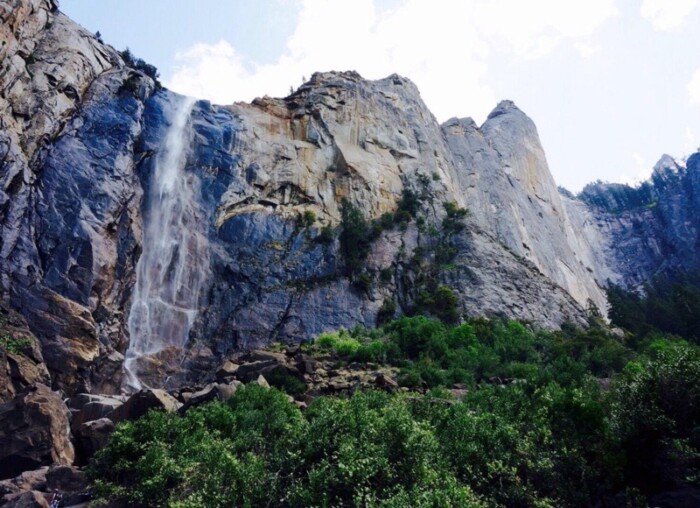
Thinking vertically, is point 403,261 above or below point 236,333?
above

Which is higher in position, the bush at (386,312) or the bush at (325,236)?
the bush at (325,236)

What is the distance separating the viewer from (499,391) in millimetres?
22109

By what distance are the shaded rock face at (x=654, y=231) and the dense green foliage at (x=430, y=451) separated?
64.4m

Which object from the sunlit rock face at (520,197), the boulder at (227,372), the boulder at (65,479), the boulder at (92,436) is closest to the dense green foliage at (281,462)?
the boulder at (65,479)

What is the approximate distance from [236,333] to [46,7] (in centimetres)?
3067

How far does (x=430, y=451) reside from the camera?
15008 mm

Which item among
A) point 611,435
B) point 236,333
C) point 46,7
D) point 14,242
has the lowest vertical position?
point 611,435

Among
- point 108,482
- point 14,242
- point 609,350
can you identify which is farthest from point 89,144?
point 609,350

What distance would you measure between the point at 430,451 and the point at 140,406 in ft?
38.6

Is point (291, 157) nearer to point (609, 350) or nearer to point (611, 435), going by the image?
point (609, 350)

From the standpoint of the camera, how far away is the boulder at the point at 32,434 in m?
18.5

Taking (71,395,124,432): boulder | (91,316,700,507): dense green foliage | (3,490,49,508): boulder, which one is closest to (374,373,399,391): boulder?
(91,316,700,507): dense green foliage

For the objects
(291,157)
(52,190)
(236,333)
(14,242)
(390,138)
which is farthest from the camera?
(390,138)

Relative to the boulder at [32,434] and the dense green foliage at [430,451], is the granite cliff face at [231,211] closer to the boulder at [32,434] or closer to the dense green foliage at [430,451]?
the boulder at [32,434]
